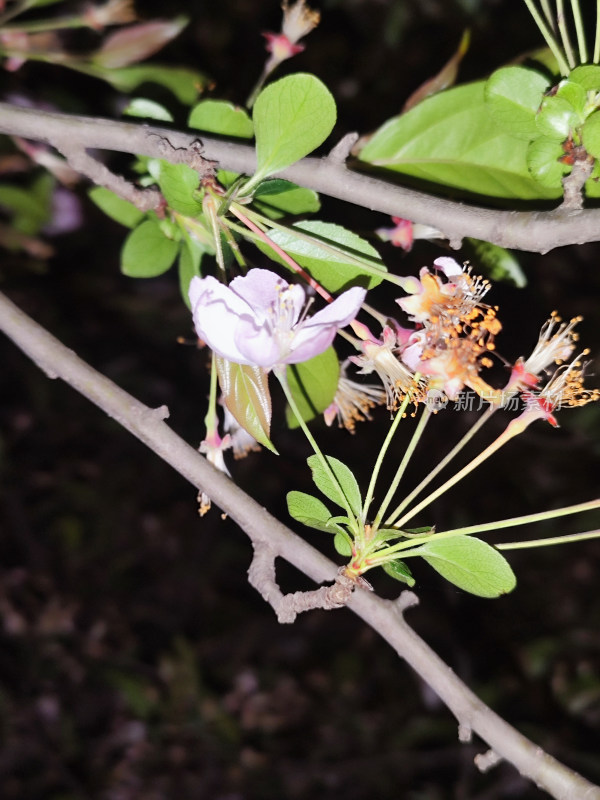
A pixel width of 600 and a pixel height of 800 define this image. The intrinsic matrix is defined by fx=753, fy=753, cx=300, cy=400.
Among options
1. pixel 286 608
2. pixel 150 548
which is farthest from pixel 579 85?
pixel 150 548

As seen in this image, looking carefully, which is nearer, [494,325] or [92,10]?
[494,325]

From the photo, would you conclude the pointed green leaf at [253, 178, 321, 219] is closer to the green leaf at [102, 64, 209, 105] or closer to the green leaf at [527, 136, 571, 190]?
the green leaf at [527, 136, 571, 190]

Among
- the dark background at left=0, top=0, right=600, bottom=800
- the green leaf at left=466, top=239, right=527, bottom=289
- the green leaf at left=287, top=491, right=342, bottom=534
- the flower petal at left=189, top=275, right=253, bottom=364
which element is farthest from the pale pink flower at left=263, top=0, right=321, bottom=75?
the dark background at left=0, top=0, right=600, bottom=800

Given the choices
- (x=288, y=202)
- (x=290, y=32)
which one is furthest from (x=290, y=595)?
(x=290, y=32)

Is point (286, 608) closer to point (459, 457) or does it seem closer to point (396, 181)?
point (396, 181)

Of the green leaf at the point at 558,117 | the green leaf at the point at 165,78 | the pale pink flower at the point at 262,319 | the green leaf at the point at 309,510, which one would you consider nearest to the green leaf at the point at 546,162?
the green leaf at the point at 558,117

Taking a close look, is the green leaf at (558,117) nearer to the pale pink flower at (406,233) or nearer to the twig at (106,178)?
the pale pink flower at (406,233)

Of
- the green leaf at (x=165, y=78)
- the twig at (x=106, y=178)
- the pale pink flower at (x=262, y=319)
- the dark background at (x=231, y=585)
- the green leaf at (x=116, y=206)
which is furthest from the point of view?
the dark background at (x=231, y=585)
